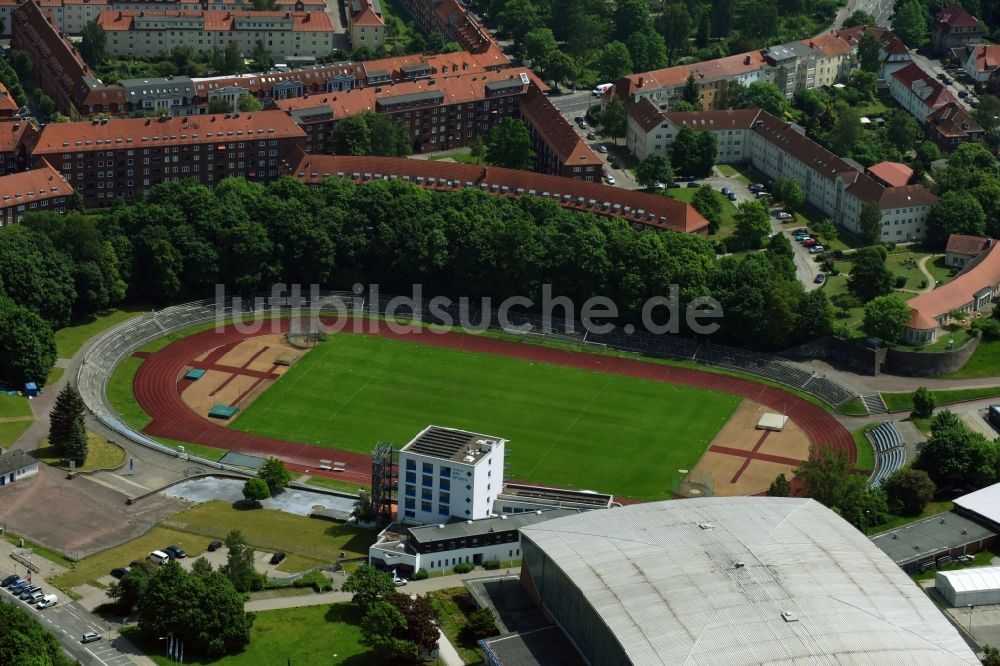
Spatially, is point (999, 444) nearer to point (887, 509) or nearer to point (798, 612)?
point (887, 509)

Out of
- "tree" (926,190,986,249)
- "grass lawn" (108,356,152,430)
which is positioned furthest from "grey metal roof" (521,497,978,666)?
"tree" (926,190,986,249)

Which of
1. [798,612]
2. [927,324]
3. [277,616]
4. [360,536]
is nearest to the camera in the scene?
[798,612]

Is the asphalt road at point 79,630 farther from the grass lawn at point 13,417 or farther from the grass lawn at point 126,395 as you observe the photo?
the grass lawn at point 126,395

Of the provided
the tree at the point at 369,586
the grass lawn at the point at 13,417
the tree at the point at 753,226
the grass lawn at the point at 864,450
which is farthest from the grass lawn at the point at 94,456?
the tree at the point at 753,226

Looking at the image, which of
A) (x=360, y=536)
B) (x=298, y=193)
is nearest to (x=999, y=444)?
(x=360, y=536)

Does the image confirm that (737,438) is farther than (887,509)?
Yes

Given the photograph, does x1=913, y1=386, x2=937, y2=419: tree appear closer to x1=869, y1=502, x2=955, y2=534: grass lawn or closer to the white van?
x1=869, y1=502, x2=955, y2=534: grass lawn
